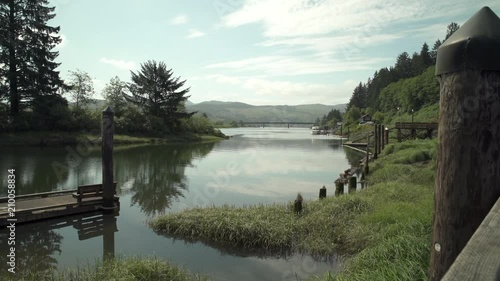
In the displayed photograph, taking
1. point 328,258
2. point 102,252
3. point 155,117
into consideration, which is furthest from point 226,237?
point 155,117

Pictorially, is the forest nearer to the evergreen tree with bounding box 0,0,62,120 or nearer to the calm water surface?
the calm water surface

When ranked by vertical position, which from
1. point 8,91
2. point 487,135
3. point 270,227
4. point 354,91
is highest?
point 354,91

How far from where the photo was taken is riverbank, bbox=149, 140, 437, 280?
618cm

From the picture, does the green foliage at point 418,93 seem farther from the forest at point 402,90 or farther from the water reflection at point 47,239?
the water reflection at point 47,239

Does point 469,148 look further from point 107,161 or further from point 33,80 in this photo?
point 33,80

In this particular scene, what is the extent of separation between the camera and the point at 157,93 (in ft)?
183

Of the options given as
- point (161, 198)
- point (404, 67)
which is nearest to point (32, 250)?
point (161, 198)

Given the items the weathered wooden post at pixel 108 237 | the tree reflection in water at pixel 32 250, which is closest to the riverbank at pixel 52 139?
the weathered wooden post at pixel 108 237

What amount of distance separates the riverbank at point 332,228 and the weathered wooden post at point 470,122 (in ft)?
13.3

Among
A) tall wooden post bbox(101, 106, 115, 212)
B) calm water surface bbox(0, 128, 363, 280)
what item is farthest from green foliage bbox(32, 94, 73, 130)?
tall wooden post bbox(101, 106, 115, 212)

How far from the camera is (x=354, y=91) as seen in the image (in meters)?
128

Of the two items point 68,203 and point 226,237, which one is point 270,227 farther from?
point 68,203

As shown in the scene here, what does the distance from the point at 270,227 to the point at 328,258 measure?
5.83 feet

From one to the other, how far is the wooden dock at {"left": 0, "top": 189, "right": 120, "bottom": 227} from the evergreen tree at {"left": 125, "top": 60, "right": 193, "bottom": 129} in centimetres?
4284
